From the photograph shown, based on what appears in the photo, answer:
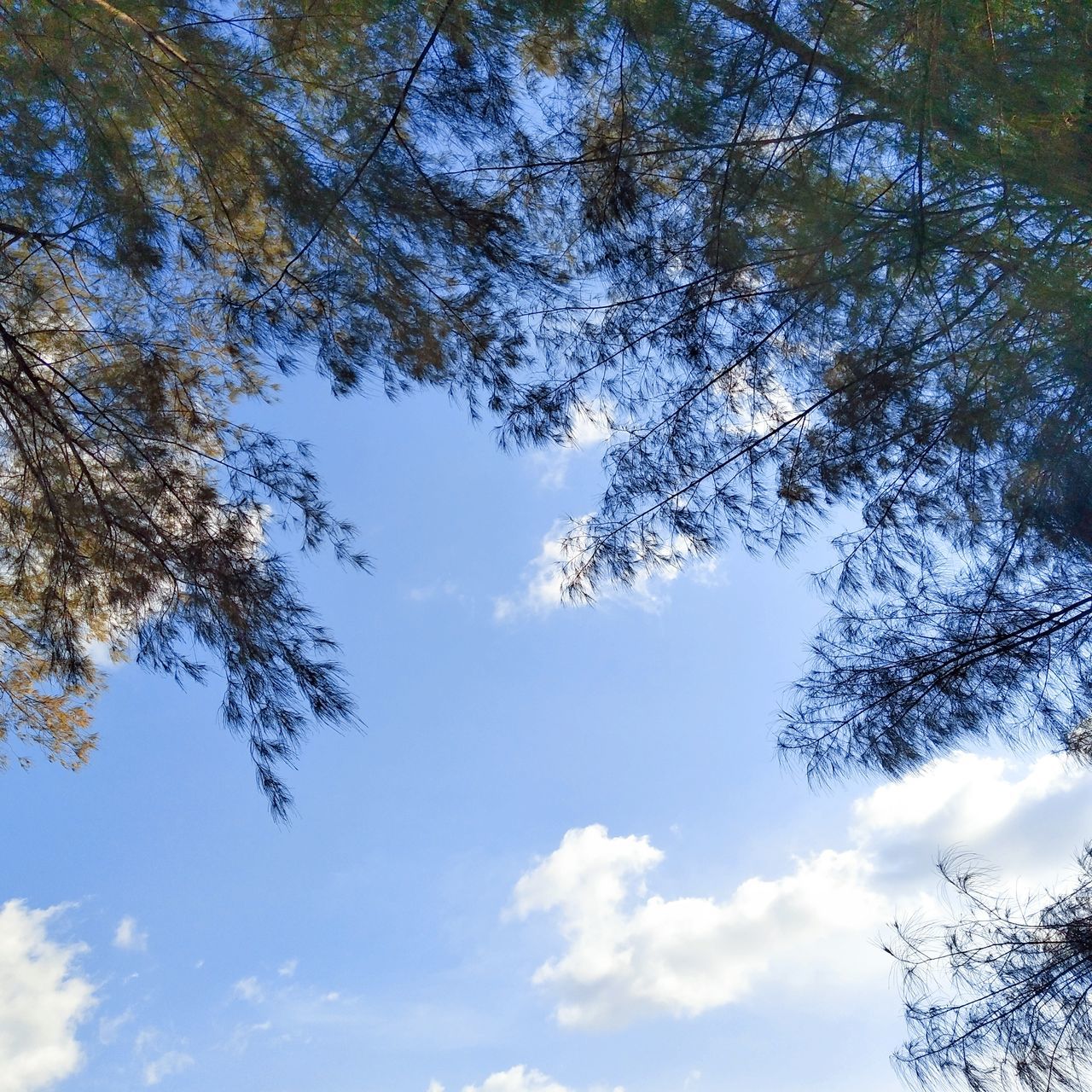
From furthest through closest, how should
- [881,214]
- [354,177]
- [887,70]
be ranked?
[354,177], [881,214], [887,70]

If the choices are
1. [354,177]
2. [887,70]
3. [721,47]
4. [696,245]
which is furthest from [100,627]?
[887,70]

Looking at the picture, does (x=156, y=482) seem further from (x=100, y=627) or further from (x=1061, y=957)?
(x=1061, y=957)

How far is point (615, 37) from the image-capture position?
8.88ft

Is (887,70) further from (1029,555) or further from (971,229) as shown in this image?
(1029,555)

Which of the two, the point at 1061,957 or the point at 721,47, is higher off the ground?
the point at 721,47

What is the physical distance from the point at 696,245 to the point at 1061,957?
7.80 ft

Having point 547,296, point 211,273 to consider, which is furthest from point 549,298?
Answer: point 211,273

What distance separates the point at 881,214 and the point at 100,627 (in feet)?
9.76

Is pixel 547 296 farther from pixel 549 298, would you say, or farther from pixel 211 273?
pixel 211 273

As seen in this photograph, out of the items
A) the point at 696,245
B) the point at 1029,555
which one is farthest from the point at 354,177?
the point at 1029,555

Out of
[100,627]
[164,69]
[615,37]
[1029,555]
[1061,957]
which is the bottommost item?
[1061,957]

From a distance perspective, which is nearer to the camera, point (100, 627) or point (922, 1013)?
point (922, 1013)

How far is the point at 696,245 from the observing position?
3.01 metres

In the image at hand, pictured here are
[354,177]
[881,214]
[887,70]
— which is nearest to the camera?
[887,70]
